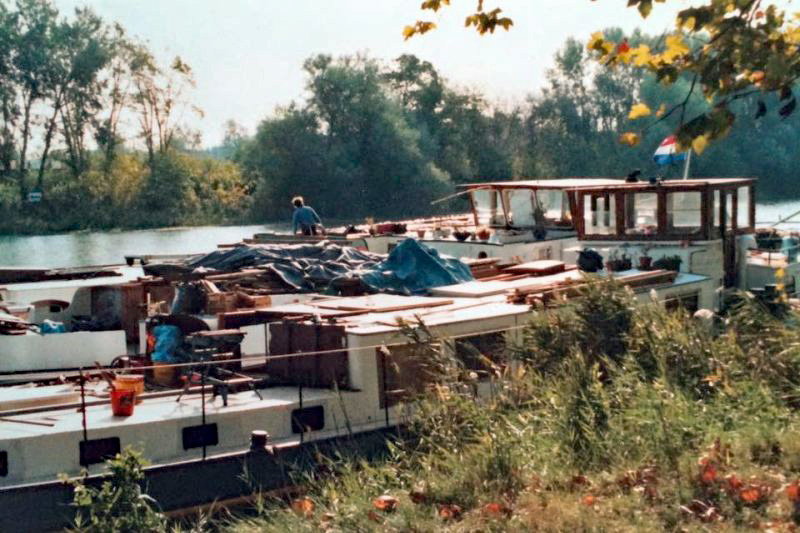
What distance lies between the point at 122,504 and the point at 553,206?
12.8 meters

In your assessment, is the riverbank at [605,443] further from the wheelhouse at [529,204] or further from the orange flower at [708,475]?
the wheelhouse at [529,204]

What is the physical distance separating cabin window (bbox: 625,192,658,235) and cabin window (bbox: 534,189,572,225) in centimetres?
251

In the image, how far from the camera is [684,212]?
16.1 meters

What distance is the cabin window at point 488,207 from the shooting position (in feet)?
65.8

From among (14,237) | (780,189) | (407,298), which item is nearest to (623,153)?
(780,189)

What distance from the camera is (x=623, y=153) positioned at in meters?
57.3

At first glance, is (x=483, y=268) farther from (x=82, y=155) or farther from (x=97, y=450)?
(x=82, y=155)

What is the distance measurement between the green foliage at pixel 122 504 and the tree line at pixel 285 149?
139 feet

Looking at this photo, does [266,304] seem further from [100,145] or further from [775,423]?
[100,145]

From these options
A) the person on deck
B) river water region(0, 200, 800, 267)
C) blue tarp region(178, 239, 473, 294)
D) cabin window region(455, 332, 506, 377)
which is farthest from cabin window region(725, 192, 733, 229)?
river water region(0, 200, 800, 267)

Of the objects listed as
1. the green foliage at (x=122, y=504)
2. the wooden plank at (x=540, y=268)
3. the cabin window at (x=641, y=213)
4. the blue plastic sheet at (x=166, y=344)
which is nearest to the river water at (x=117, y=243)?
the cabin window at (x=641, y=213)

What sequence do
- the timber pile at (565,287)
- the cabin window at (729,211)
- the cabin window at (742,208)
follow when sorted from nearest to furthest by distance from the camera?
the timber pile at (565,287) < the cabin window at (729,211) < the cabin window at (742,208)

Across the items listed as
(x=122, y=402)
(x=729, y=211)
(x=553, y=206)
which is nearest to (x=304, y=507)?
(x=122, y=402)

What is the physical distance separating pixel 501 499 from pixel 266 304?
6.67m
